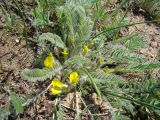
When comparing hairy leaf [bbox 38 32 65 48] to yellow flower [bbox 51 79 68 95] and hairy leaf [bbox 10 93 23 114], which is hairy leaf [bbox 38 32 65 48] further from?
hairy leaf [bbox 10 93 23 114]

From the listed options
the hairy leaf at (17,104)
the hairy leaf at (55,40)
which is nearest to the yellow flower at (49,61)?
the hairy leaf at (55,40)

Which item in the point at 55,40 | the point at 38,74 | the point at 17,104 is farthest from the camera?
the point at 55,40

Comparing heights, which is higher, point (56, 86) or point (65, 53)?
point (65, 53)

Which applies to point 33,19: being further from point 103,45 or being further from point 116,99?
point 116,99

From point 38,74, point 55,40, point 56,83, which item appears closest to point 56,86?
point 56,83

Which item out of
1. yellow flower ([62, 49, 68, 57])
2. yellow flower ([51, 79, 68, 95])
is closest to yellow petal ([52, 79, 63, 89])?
yellow flower ([51, 79, 68, 95])

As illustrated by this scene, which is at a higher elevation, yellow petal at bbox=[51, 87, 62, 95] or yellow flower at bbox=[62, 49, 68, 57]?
yellow flower at bbox=[62, 49, 68, 57]

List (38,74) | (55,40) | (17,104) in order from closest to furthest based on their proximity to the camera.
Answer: (17,104)
(38,74)
(55,40)

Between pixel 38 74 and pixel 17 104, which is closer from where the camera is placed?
pixel 17 104

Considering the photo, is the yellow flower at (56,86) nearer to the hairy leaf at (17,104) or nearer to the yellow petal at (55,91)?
the yellow petal at (55,91)

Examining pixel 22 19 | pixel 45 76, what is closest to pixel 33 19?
pixel 22 19

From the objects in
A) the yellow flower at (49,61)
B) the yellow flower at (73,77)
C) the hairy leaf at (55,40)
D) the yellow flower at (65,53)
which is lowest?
the yellow flower at (73,77)

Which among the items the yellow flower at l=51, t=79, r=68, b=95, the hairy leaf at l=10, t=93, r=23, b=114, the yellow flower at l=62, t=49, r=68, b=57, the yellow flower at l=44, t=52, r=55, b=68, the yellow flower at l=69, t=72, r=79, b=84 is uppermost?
the yellow flower at l=62, t=49, r=68, b=57

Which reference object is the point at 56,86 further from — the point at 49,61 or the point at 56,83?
the point at 49,61
